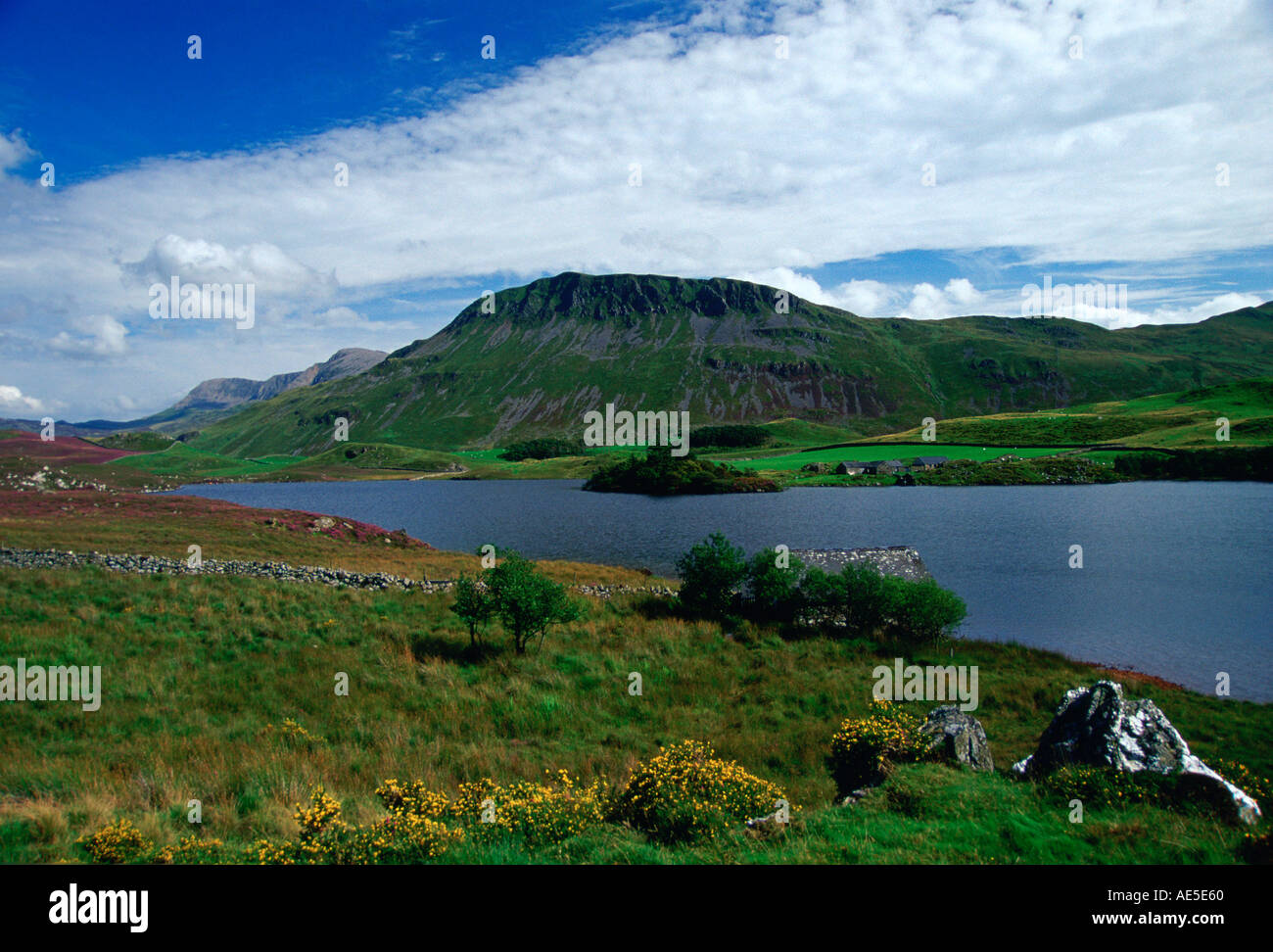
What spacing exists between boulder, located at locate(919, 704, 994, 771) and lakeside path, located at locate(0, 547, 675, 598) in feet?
76.8

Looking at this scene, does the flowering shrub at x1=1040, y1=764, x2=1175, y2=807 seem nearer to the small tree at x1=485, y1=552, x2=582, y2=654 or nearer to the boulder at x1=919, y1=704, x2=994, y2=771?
the boulder at x1=919, y1=704, x2=994, y2=771

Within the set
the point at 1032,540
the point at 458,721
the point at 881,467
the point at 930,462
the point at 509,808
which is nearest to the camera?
the point at 509,808

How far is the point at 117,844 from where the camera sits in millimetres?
8188

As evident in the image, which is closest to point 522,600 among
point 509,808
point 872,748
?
point 872,748

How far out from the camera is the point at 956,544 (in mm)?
58812

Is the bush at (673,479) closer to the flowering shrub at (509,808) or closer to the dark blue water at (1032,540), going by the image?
the dark blue water at (1032,540)

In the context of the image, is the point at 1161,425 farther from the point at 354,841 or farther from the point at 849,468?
the point at 354,841

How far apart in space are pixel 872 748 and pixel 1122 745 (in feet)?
16.8

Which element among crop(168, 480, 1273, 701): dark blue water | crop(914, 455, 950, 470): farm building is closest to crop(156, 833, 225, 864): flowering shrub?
crop(168, 480, 1273, 701): dark blue water

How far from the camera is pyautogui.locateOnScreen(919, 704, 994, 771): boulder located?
46.3 feet

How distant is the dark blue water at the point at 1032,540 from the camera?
32.4m

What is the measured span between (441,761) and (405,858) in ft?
20.4

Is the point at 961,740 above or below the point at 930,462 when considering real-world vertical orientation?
below

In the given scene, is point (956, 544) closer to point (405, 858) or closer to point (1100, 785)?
point (1100, 785)
